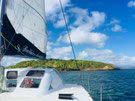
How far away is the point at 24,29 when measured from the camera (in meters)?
8.24

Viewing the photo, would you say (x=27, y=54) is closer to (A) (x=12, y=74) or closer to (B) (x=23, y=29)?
(A) (x=12, y=74)

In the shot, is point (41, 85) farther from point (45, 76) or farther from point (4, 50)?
point (4, 50)

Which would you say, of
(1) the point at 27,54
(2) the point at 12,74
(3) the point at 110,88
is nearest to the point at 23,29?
(1) the point at 27,54

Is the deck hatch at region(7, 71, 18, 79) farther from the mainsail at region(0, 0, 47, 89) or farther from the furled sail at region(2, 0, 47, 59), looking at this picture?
the furled sail at region(2, 0, 47, 59)

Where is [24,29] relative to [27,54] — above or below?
above

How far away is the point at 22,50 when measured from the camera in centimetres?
764

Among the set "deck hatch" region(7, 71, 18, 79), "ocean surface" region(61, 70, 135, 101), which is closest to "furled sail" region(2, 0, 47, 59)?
"deck hatch" region(7, 71, 18, 79)

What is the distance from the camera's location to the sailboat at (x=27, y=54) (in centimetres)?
538

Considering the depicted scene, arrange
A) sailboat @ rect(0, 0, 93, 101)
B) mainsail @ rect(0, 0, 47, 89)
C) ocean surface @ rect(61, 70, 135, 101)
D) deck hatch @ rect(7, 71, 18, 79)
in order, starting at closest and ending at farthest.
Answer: sailboat @ rect(0, 0, 93, 101), mainsail @ rect(0, 0, 47, 89), deck hatch @ rect(7, 71, 18, 79), ocean surface @ rect(61, 70, 135, 101)

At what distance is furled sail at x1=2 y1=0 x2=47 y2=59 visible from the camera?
23.6ft

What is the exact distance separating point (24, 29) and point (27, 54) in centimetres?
157

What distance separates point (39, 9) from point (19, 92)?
638 centimetres

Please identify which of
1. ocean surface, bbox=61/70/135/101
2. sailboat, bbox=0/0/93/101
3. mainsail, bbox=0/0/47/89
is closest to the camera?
sailboat, bbox=0/0/93/101

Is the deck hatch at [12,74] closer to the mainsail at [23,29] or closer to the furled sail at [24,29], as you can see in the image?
the mainsail at [23,29]
